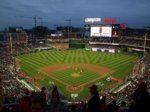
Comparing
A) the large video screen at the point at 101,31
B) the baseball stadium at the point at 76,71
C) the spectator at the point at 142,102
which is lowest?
the baseball stadium at the point at 76,71

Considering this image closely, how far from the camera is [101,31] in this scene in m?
78.9

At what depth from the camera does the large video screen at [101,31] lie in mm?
77500

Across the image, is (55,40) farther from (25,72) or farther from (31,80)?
(31,80)

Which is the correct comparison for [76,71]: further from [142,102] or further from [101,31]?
[101,31]

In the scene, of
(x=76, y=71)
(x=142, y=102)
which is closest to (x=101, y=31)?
(x=76, y=71)

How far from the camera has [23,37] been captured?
8431 centimetres

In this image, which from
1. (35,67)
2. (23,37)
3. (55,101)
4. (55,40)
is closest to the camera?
(55,101)

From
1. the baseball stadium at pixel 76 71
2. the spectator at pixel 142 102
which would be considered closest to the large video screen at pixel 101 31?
the baseball stadium at pixel 76 71

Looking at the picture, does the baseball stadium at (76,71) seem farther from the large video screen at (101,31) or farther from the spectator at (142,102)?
the spectator at (142,102)

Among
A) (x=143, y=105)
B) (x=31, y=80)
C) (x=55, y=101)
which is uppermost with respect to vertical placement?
(x=143, y=105)

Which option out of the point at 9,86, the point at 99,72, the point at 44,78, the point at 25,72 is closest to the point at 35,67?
the point at 25,72

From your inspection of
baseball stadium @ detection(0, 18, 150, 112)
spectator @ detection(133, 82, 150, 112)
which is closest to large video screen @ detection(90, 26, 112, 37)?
baseball stadium @ detection(0, 18, 150, 112)

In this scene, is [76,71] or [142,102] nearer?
[142,102]

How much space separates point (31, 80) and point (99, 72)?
45.3ft
